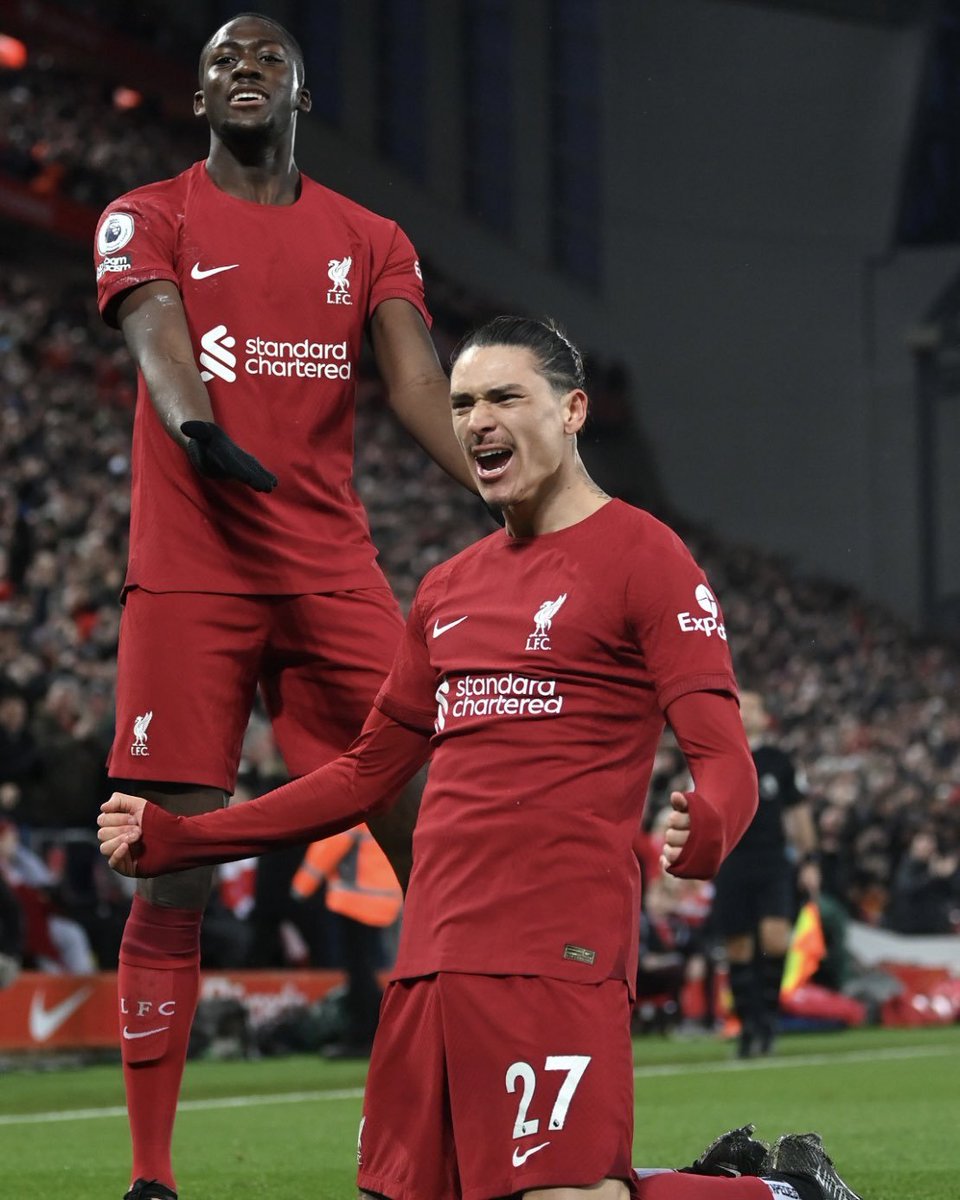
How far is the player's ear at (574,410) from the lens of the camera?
3596 millimetres

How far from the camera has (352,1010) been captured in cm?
1114

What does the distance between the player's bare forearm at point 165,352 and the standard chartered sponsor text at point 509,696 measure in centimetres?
106

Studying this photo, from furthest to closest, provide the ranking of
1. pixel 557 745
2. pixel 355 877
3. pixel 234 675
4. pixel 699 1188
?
pixel 355 877
pixel 234 675
pixel 699 1188
pixel 557 745

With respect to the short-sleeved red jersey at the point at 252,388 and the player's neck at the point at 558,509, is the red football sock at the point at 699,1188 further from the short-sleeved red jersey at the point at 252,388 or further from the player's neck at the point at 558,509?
the short-sleeved red jersey at the point at 252,388

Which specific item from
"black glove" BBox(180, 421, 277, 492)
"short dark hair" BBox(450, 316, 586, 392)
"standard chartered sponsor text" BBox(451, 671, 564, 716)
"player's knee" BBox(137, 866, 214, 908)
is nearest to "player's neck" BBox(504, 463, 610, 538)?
"short dark hair" BBox(450, 316, 586, 392)

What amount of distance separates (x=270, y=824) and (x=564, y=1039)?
2.21 feet

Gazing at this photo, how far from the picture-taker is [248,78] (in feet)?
15.1

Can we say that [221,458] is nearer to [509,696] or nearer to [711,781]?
[509,696]

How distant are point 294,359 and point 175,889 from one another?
115 cm

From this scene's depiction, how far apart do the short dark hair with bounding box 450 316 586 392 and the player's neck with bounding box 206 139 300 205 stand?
1240 mm

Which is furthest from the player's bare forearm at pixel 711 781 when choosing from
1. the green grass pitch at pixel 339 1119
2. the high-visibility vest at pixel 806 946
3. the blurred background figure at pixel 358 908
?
the high-visibility vest at pixel 806 946

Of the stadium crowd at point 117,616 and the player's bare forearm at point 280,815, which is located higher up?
the stadium crowd at point 117,616

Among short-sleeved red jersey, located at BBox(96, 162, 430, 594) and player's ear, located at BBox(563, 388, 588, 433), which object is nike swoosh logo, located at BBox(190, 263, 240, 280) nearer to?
short-sleeved red jersey, located at BBox(96, 162, 430, 594)

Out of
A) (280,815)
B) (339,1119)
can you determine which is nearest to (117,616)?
(339,1119)
